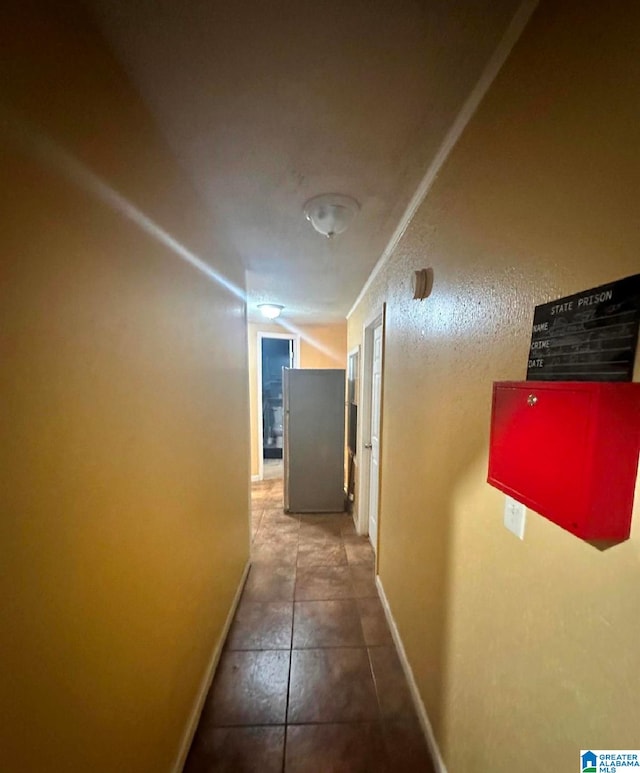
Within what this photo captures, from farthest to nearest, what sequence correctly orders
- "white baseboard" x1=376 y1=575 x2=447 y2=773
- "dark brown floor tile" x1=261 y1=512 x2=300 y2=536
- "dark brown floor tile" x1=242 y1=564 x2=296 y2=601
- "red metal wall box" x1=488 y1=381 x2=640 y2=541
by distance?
"dark brown floor tile" x1=261 y1=512 x2=300 y2=536 → "dark brown floor tile" x1=242 y1=564 x2=296 y2=601 → "white baseboard" x1=376 y1=575 x2=447 y2=773 → "red metal wall box" x1=488 y1=381 x2=640 y2=541

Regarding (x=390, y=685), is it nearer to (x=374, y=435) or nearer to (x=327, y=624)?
(x=327, y=624)

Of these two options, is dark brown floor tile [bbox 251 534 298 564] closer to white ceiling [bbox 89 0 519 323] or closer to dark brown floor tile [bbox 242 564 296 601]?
dark brown floor tile [bbox 242 564 296 601]

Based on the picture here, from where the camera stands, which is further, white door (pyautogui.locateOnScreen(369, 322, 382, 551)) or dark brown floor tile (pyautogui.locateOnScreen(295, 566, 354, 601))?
white door (pyautogui.locateOnScreen(369, 322, 382, 551))

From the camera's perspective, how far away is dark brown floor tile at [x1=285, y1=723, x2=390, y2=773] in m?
1.23

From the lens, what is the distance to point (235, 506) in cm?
212

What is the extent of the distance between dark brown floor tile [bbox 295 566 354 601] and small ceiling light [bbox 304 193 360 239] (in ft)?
7.50

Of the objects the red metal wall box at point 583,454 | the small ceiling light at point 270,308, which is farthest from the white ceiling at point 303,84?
the small ceiling light at point 270,308

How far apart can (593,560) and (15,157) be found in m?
1.22

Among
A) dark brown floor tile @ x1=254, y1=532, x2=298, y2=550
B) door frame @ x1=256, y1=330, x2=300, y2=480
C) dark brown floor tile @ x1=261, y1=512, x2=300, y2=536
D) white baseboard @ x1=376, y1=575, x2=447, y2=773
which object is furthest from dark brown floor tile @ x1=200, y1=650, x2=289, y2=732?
door frame @ x1=256, y1=330, x2=300, y2=480

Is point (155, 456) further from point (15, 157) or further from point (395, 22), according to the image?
point (395, 22)

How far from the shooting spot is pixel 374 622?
Result: 196 centimetres

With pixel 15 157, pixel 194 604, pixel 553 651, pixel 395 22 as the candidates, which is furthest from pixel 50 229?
pixel 194 604

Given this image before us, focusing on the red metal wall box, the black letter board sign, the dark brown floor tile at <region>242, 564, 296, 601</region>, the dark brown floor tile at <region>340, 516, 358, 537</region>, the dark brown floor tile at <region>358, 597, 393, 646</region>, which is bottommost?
the dark brown floor tile at <region>340, 516, 358, 537</region>

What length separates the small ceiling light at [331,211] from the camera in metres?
1.47
